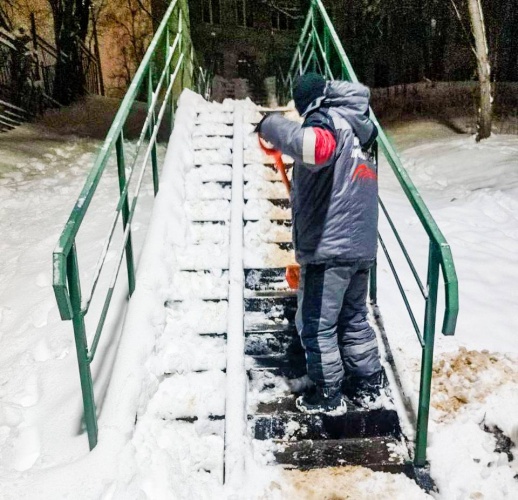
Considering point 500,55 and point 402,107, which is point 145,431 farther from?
point 500,55

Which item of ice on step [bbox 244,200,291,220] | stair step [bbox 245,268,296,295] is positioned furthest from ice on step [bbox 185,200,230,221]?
stair step [bbox 245,268,296,295]

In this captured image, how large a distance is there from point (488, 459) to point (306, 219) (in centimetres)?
138

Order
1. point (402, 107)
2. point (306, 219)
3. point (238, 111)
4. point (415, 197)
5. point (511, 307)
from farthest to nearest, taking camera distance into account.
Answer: point (402, 107)
point (238, 111)
point (511, 307)
point (306, 219)
point (415, 197)

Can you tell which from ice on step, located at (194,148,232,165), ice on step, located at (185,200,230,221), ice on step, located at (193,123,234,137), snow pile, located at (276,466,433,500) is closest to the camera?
snow pile, located at (276,466,433,500)

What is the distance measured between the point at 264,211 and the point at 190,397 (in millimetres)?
1736

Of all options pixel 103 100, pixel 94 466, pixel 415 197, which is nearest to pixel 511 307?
pixel 415 197

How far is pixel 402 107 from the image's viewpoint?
59.9 feet

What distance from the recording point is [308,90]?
2.50m

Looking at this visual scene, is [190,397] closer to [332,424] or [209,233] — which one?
[332,424]

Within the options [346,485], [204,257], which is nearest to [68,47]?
[204,257]

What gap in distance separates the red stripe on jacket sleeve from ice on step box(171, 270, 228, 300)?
1.23 m

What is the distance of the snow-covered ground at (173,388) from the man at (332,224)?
395mm

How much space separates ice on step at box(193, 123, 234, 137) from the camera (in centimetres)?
508

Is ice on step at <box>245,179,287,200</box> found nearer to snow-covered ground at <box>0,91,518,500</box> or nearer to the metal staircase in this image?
the metal staircase
